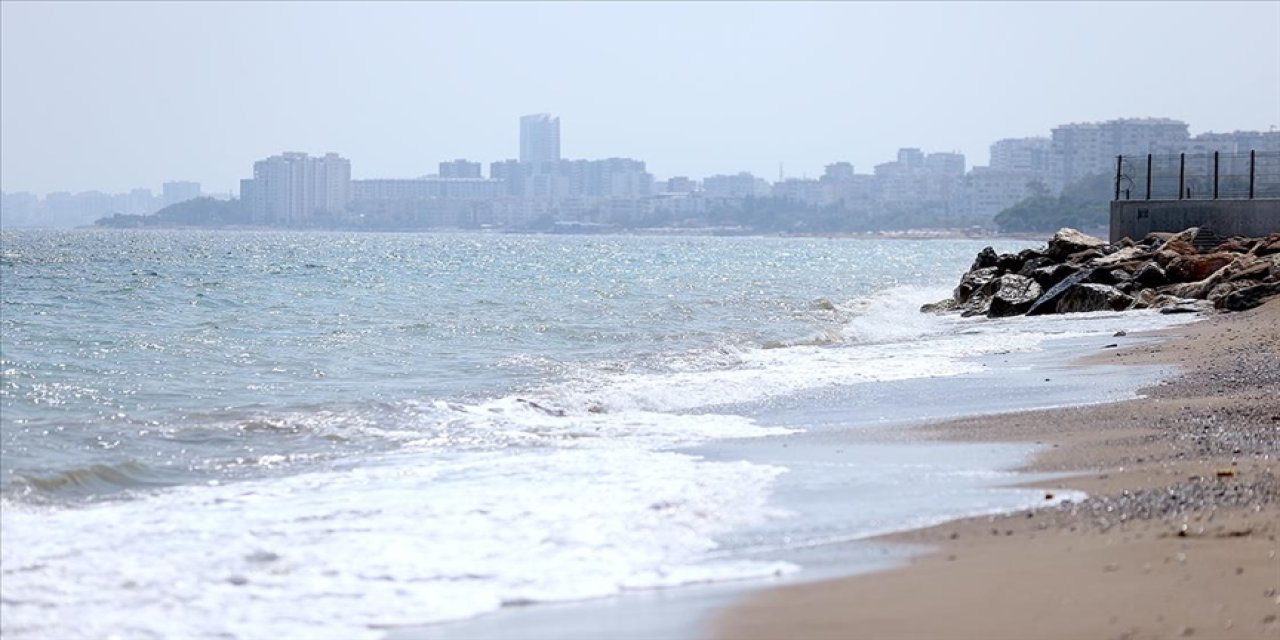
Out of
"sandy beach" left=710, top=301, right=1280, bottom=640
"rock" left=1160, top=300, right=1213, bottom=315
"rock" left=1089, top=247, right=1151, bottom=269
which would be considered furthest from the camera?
"rock" left=1089, top=247, right=1151, bottom=269

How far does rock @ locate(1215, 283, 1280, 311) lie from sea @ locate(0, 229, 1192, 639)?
1071mm

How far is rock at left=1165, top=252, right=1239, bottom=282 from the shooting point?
26078 millimetres

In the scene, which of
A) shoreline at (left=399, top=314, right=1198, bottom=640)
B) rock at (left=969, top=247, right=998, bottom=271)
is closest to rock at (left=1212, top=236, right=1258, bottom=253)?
rock at (left=969, top=247, right=998, bottom=271)

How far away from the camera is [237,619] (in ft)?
18.7

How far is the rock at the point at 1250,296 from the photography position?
21703 mm

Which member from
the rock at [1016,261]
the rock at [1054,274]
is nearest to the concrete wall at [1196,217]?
the rock at [1016,261]

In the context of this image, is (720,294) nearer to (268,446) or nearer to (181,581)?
(268,446)

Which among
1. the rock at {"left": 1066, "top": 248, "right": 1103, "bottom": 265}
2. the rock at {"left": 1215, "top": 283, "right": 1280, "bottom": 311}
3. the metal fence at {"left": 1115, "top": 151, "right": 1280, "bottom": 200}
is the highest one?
the metal fence at {"left": 1115, "top": 151, "right": 1280, "bottom": 200}

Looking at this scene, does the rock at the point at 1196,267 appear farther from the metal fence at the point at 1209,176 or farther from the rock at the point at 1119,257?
the metal fence at the point at 1209,176

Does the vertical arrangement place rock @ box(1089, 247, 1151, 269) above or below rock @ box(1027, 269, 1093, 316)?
above

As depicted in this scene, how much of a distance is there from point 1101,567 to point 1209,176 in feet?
112

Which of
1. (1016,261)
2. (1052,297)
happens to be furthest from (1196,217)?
(1052,297)

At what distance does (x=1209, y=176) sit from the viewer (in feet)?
122

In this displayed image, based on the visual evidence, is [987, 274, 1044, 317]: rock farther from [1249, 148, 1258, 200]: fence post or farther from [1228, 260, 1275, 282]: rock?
[1249, 148, 1258, 200]: fence post
